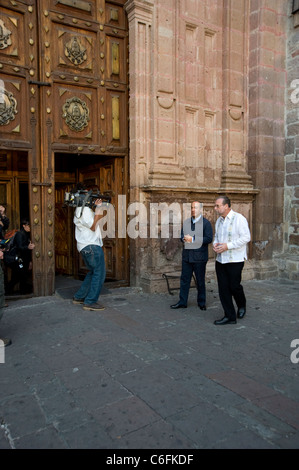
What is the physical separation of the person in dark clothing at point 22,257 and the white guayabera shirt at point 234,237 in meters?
3.10

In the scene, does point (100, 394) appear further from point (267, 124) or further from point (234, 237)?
point (267, 124)

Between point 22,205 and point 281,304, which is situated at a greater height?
point 22,205

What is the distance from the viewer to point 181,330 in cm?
475

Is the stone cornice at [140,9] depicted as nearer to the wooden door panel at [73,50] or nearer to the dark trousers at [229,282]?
the wooden door panel at [73,50]

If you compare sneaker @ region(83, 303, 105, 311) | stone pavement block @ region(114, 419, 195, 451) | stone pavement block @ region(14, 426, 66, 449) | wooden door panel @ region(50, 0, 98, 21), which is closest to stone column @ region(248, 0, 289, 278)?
wooden door panel @ region(50, 0, 98, 21)

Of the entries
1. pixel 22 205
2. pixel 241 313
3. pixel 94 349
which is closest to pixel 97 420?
pixel 94 349

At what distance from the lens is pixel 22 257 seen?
6.91m

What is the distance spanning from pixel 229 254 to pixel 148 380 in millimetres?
2124

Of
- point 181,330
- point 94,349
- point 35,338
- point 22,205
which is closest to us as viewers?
point 94,349

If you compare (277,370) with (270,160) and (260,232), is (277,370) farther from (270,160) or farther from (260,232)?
(270,160)

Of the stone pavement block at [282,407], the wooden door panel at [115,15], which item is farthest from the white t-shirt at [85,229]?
the wooden door panel at [115,15]

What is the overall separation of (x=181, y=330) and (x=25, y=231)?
3.63 m

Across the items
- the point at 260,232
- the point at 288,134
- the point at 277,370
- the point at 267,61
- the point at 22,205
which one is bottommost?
the point at 277,370

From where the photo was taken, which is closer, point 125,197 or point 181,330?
point 181,330
